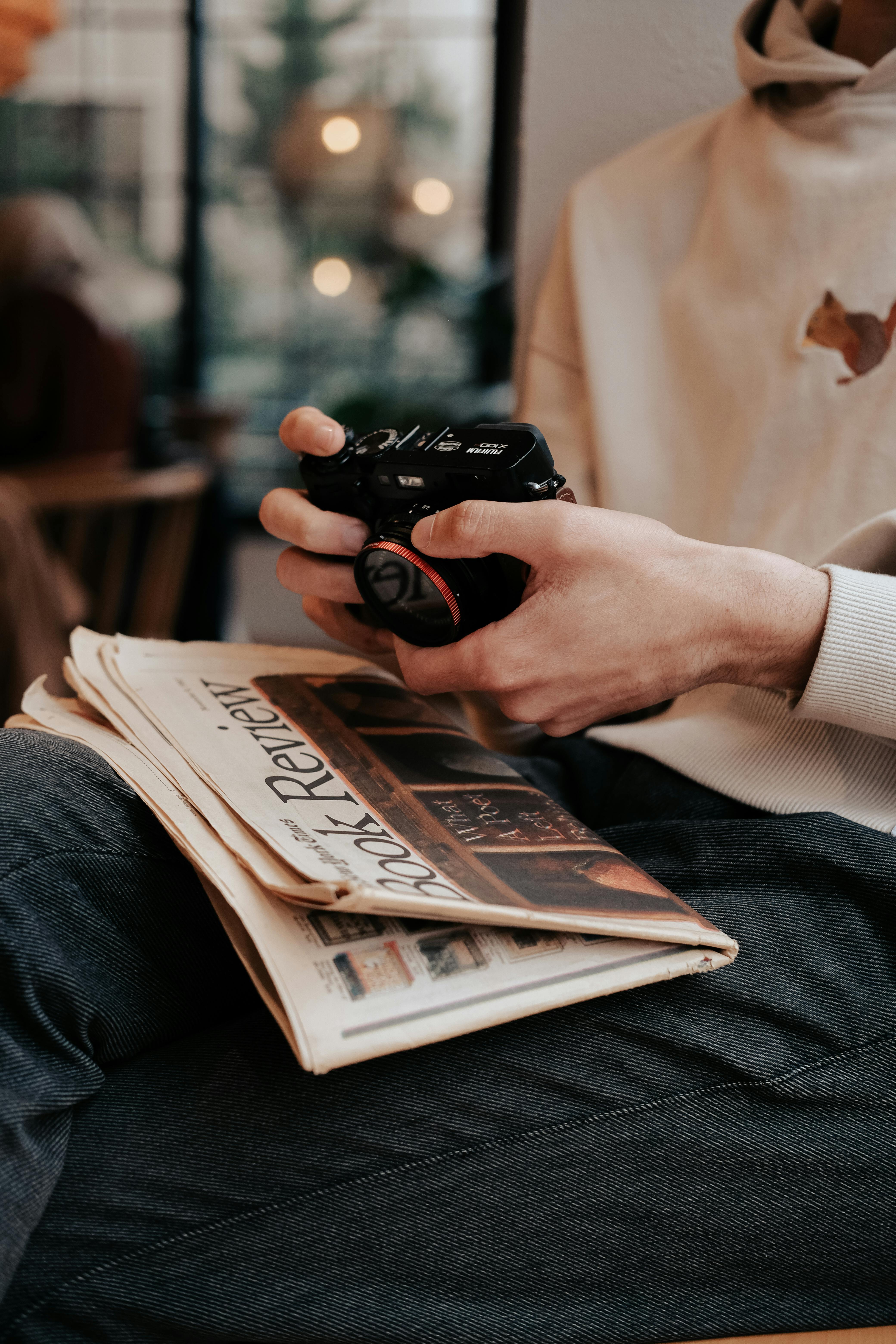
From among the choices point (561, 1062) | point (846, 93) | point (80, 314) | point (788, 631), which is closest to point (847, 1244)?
point (561, 1062)

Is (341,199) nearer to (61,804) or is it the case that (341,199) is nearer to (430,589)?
(430,589)

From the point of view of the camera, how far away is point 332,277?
3.50 m

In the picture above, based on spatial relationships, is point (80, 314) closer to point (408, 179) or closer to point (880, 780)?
point (408, 179)

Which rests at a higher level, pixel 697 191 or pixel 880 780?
pixel 697 191

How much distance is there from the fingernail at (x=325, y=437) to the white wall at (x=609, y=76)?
1.76ft

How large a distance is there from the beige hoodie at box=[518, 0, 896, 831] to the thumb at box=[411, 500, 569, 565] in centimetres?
15

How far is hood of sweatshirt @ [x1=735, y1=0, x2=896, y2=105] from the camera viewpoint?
0.73 m

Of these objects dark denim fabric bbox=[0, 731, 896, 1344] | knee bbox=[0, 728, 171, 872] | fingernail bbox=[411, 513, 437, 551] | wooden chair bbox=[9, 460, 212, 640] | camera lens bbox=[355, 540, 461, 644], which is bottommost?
wooden chair bbox=[9, 460, 212, 640]

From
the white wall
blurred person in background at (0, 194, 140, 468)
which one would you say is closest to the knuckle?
the white wall

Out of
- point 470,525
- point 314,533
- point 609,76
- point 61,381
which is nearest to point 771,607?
point 470,525

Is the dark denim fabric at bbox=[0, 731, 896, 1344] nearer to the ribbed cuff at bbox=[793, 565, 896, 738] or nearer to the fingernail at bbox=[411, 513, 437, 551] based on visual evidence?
the ribbed cuff at bbox=[793, 565, 896, 738]

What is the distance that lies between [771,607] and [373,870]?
255 mm

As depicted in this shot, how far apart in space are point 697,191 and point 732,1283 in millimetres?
805

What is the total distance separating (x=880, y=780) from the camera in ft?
1.93
